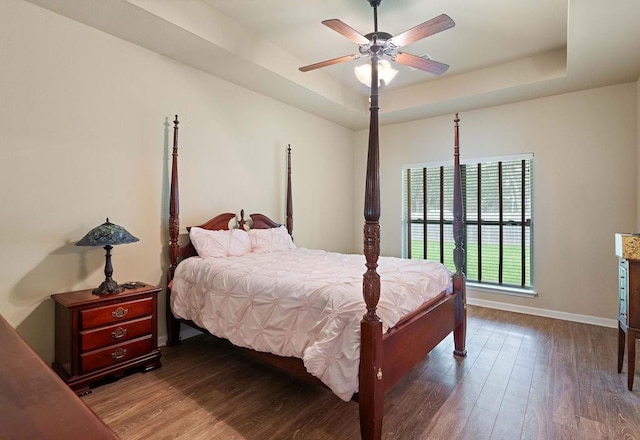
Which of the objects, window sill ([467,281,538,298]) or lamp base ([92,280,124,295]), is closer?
lamp base ([92,280,124,295])

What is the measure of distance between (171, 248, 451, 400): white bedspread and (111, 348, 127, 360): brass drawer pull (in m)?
0.53

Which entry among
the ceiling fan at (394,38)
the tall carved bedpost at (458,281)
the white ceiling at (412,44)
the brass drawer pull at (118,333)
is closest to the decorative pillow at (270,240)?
the brass drawer pull at (118,333)

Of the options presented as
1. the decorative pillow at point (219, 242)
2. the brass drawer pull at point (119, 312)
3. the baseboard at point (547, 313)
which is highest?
the decorative pillow at point (219, 242)

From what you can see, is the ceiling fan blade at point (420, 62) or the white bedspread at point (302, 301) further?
the ceiling fan blade at point (420, 62)

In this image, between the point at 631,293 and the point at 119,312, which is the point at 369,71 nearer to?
the point at 631,293

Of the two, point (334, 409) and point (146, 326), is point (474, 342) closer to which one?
point (334, 409)

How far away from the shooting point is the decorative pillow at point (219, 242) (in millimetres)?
3135

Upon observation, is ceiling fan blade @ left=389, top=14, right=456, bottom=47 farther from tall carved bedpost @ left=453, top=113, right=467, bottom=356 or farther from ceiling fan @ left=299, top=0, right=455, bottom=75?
tall carved bedpost @ left=453, top=113, right=467, bottom=356

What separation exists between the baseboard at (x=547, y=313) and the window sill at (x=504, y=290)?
148 millimetres

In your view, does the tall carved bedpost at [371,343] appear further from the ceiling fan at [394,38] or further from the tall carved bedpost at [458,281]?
the tall carved bedpost at [458,281]

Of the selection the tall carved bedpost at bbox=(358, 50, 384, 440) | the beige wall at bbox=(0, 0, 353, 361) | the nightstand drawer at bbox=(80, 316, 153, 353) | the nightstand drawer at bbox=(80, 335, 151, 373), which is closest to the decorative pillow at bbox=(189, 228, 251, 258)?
the beige wall at bbox=(0, 0, 353, 361)

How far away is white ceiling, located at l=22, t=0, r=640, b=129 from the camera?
2.53 m

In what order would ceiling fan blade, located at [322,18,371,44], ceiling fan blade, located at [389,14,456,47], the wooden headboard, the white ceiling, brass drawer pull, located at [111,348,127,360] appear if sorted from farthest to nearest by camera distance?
the wooden headboard → the white ceiling → brass drawer pull, located at [111,348,127,360] → ceiling fan blade, located at [322,18,371,44] → ceiling fan blade, located at [389,14,456,47]

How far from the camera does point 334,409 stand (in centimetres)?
212
